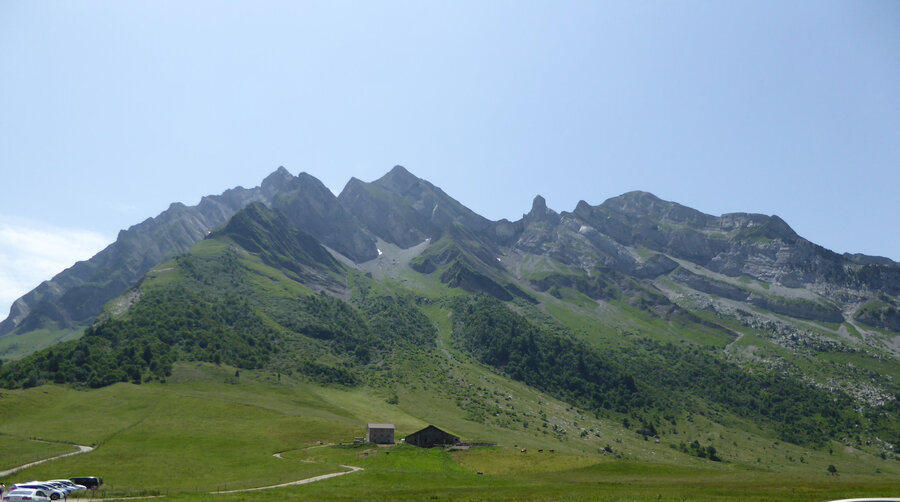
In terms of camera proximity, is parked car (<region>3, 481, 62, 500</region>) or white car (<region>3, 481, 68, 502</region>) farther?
parked car (<region>3, 481, 62, 500</region>)

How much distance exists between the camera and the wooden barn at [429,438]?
9412 centimetres

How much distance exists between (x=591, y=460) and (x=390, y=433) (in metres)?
38.1

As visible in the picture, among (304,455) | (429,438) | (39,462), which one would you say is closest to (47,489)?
(39,462)

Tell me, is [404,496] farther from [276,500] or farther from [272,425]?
[272,425]

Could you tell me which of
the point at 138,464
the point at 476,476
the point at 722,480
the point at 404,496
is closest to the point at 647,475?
the point at 722,480

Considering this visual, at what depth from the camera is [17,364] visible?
160375 millimetres

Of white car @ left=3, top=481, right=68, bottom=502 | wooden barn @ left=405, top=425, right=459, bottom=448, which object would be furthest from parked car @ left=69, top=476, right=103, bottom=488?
wooden barn @ left=405, top=425, right=459, bottom=448

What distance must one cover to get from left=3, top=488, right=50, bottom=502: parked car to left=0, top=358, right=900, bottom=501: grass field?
22.2ft

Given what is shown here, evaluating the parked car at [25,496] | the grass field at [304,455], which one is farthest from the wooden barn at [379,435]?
the parked car at [25,496]

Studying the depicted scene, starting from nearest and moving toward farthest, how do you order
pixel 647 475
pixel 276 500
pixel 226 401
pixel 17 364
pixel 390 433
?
pixel 276 500 → pixel 647 475 → pixel 390 433 → pixel 226 401 → pixel 17 364

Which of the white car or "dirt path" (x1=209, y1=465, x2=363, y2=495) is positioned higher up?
the white car

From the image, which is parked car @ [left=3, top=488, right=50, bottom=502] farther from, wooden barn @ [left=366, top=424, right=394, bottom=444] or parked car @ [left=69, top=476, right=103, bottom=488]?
wooden barn @ [left=366, top=424, right=394, bottom=444]

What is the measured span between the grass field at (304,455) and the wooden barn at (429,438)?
5.31 metres

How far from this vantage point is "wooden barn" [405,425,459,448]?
9412cm
